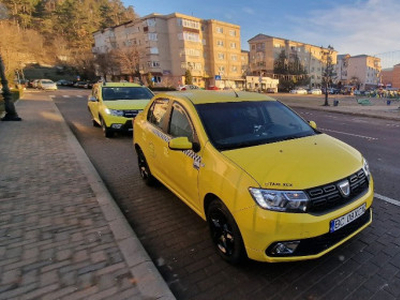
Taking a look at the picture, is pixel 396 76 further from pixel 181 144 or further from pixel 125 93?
pixel 181 144

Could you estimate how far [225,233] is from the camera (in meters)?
2.65

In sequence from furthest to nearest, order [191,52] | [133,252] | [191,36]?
[191,52], [191,36], [133,252]

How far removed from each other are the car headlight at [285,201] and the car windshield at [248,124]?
77cm

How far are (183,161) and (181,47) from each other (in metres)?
59.5

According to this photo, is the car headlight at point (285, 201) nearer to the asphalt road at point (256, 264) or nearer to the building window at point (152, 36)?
the asphalt road at point (256, 264)

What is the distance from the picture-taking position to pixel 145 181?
4902 millimetres

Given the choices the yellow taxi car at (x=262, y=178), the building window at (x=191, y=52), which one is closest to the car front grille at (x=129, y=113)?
the yellow taxi car at (x=262, y=178)

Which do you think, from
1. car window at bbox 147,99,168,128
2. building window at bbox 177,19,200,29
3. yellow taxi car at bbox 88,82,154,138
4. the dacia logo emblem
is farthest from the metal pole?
building window at bbox 177,19,200,29

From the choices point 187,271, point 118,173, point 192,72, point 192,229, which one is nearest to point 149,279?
point 187,271

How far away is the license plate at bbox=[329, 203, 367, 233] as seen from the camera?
2293mm

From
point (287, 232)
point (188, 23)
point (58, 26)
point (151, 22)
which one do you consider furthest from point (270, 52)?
point (287, 232)

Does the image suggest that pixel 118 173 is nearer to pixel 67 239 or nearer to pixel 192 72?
pixel 67 239

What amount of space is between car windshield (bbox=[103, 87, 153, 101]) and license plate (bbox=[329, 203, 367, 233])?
8057 millimetres

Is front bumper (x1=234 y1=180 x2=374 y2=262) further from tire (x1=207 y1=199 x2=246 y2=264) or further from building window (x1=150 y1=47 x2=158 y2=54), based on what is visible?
building window (x1=150 y1=47 x2=158 y2=54)
